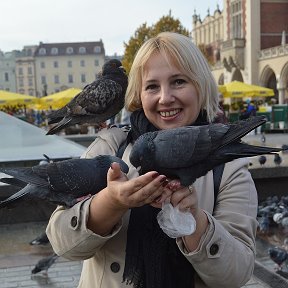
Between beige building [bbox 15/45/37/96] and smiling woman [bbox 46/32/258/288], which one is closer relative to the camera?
smiling woman [bbox 46/32/258/288]

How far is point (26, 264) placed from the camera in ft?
16.1

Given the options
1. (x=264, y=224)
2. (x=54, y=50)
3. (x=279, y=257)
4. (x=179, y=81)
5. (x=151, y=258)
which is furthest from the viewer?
(x=54, y=50)

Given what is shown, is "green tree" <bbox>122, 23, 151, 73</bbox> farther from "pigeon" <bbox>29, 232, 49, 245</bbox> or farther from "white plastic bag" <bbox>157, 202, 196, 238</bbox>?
"white plastic bag" <bbox>157, 202, 196, 238</bbox>

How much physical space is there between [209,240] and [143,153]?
0.37 metres

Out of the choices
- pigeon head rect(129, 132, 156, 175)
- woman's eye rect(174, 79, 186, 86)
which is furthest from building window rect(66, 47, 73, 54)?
pigeon head rect(129, 132, 156, 175)

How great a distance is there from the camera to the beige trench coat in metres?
1.60

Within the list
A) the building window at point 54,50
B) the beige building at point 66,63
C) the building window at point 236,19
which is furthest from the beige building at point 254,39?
the building window at point 54,50

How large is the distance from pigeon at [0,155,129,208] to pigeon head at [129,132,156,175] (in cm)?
14

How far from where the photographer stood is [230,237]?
163cm

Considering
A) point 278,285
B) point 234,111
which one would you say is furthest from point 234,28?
point 278,285

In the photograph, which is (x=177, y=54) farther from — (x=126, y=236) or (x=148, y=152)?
(x=126, y=236)

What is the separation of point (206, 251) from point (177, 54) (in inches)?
28.2

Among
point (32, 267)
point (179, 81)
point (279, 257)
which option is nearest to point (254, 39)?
point (279, 257)

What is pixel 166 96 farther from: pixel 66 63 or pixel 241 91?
pixel 66 63
